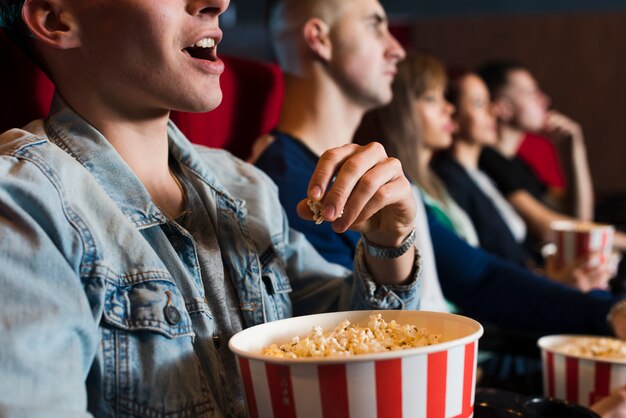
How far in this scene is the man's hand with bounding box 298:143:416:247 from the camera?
2.59ft

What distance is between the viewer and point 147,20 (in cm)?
84

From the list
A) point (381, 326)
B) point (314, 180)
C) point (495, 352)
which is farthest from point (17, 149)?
point (495, 352)

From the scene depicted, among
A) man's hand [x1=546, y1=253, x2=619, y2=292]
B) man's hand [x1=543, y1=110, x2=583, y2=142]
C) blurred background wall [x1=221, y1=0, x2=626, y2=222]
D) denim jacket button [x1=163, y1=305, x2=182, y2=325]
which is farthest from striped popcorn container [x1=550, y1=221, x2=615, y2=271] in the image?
blurred background wall [x1=221, y1=0, x2=626, y2=222]

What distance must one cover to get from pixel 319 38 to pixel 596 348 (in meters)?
0.78

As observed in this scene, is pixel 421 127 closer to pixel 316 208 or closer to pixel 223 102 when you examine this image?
pixel 223 102

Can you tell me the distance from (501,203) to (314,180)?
2004 mm

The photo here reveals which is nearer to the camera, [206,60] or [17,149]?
[17,149]

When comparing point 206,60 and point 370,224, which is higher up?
point 206,60

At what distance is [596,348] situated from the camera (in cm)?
119

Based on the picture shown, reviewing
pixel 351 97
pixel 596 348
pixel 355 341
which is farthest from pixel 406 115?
pixel 355 341

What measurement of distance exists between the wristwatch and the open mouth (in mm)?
290

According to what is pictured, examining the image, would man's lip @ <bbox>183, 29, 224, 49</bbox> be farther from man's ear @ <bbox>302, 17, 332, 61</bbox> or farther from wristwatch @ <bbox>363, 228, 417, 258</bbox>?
man's ear @ <bbox>302, 17, 332, 61</bbox>

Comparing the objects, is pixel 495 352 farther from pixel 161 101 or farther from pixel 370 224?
pixel 161 101

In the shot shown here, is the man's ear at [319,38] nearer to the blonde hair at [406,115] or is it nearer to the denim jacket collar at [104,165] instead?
the blonde hair at [406,115]
